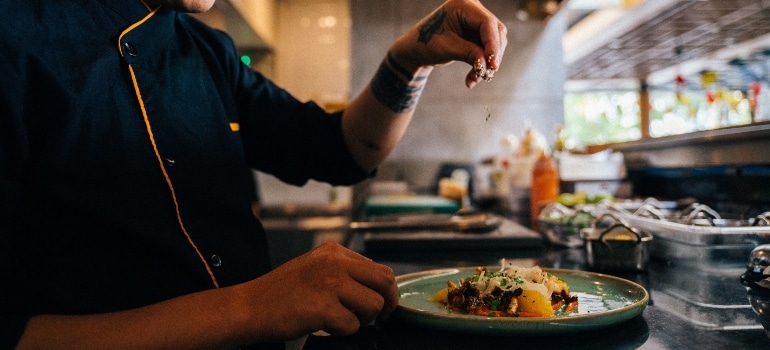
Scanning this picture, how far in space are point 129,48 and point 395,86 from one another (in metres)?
0.55

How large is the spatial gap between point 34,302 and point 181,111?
0.39 m

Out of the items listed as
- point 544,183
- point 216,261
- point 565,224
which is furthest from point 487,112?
point 544,183

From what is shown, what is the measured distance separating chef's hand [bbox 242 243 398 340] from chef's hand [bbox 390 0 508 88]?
14.6 inches

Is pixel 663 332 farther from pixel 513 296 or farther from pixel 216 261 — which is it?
pixel 216 261

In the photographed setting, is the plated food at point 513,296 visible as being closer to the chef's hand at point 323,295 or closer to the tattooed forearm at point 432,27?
the chef's hand at point 323,295

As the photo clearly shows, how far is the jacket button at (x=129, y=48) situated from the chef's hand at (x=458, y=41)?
52 cm

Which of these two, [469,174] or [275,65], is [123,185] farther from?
[275,65]

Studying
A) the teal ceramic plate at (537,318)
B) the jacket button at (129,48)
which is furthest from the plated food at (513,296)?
the jacket button at (129,48)

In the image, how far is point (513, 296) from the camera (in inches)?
25.5

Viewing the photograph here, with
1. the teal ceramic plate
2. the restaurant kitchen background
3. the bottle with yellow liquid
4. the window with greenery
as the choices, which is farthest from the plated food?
the window with greenery

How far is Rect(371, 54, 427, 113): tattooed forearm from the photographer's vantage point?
121 centimetres

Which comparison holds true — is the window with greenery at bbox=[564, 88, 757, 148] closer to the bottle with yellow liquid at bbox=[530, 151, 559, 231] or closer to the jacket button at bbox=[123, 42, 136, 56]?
the bottle with yellow liquid at bbox=[530, 151, 559, 231]

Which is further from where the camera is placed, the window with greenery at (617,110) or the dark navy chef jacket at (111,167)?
the window with greenery at (617,110)

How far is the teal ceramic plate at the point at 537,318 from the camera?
567 millimetres
